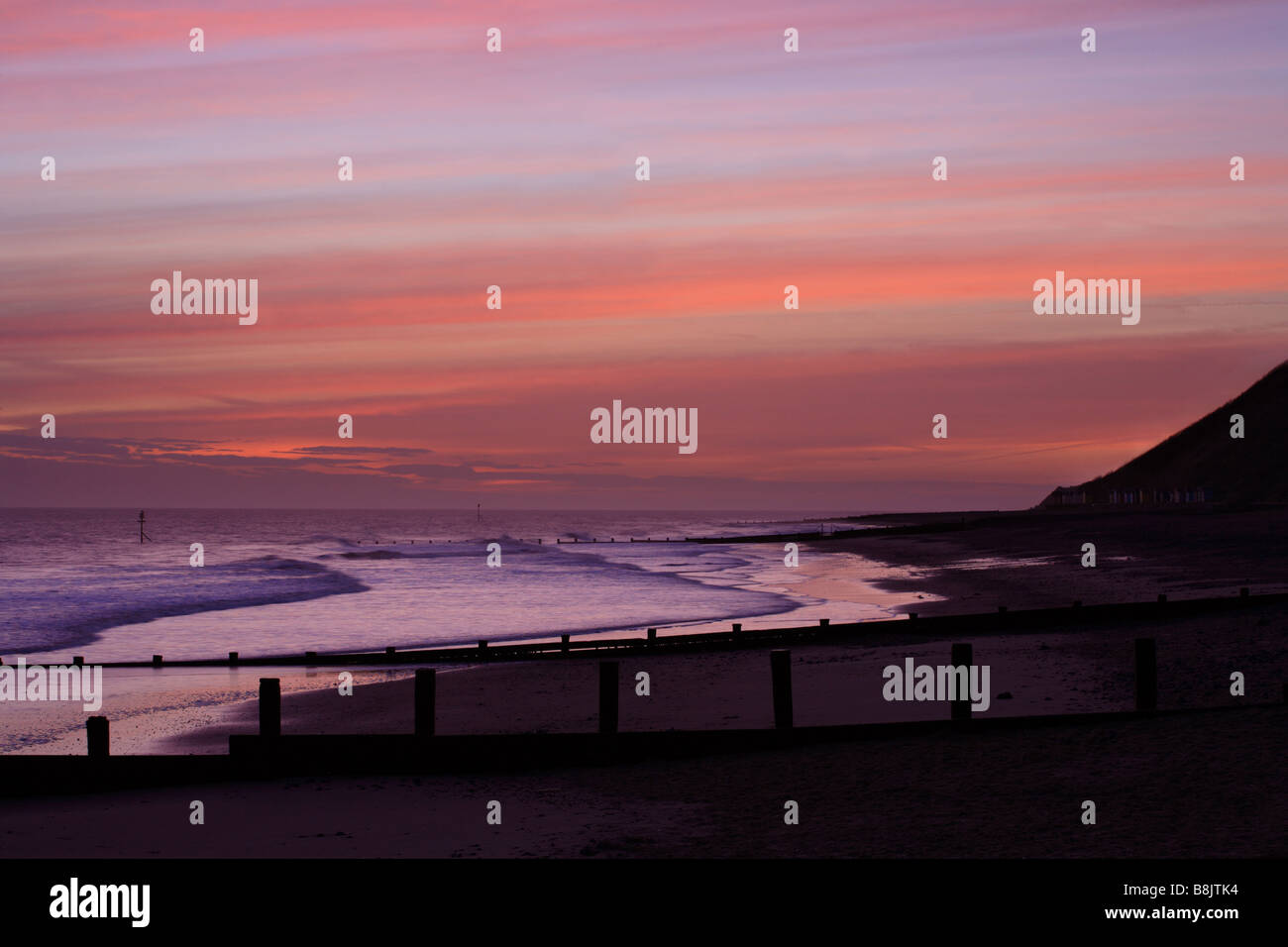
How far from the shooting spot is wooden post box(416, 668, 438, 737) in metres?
13.7

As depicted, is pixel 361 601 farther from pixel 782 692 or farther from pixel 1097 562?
pixel 782 692

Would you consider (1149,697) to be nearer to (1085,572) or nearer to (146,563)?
(1085,572)

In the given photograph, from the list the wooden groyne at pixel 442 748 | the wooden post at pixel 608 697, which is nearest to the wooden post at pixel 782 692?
the wooden groyne at pixel 442 748

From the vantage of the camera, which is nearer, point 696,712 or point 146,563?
point 696,712

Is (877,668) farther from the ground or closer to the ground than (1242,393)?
closer to the ground

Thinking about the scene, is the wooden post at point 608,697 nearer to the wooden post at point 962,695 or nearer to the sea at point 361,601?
the wooden post at point 962,695

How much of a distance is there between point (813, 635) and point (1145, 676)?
13.4m

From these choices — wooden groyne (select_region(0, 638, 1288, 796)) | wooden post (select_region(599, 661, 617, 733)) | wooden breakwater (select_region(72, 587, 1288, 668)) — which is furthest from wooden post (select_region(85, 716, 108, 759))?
wooden breakwater (select_region(72, 587, 1288, 668))

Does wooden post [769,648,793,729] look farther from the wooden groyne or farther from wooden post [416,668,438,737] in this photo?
wooden post [416,668,438,737]

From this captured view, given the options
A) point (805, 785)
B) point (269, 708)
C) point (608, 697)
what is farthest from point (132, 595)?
point (805, 785)

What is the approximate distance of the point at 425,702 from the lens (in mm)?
13805

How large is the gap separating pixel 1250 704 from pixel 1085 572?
125ft
